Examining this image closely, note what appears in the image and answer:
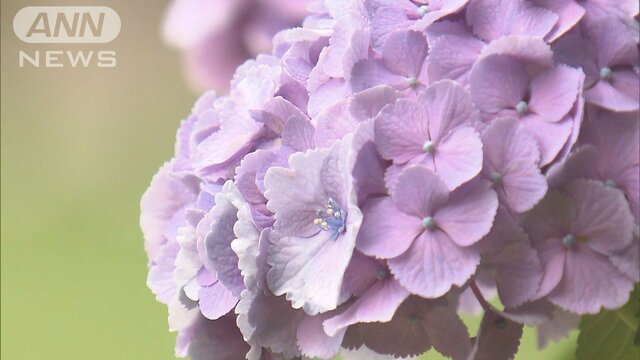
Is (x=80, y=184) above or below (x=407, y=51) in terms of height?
below

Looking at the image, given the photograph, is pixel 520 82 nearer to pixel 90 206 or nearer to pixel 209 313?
pixel 209 313

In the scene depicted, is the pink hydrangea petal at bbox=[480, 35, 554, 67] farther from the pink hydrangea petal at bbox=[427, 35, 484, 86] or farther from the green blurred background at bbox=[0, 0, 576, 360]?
the green blurred background at bbox=[0, 0, 576, 360]

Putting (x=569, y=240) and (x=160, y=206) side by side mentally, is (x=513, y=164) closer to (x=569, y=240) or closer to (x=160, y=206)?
(x=569, y=240)

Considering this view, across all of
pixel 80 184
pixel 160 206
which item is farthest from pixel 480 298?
pixel 80 184

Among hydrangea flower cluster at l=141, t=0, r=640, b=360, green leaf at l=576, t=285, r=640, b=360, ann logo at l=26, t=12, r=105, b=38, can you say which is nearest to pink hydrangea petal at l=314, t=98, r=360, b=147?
hydrangea flower cluster at l=141, t=0, r=640, b=360

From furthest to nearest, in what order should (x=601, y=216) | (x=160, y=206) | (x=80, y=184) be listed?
(x=80, y=184) < (x=160, y=206) < (x=601, y=216)

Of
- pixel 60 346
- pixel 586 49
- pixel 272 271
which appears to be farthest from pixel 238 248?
pixel 60 346
